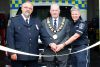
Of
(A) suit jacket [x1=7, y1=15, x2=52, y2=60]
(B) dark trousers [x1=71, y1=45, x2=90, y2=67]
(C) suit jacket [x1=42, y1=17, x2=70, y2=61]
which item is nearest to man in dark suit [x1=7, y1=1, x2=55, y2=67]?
(A) suit jacket [x1=7, y1=15, x2=52, y2=60]

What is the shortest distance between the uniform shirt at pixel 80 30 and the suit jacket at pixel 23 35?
0.59 m

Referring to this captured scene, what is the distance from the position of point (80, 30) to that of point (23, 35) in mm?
1126

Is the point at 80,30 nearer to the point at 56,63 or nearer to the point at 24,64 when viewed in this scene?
the point at 56,63

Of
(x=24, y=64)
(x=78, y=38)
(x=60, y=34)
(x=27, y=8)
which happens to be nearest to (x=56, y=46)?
(x=60, y=34)

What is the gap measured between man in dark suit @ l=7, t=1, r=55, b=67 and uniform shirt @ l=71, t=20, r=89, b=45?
58 centimetres

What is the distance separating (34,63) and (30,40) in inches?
17.4

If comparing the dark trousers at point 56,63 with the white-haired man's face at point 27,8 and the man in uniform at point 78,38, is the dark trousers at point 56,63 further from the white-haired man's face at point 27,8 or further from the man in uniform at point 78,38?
the white-haired man's face at point 27,8

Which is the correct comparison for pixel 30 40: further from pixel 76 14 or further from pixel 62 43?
pixel 76 14

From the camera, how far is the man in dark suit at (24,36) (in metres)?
6.75

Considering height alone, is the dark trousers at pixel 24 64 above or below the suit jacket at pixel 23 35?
below

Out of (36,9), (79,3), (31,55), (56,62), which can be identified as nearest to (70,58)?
(56,62)

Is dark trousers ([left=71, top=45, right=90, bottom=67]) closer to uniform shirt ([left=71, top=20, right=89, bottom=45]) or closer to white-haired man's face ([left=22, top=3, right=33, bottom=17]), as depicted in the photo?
uniform shirt ([left=71, top=20, right=89, bottom=45])

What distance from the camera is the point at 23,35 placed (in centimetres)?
677

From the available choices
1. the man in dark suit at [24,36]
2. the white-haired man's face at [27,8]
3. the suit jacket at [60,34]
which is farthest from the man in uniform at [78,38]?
the white-haired man's face at [27,8]
